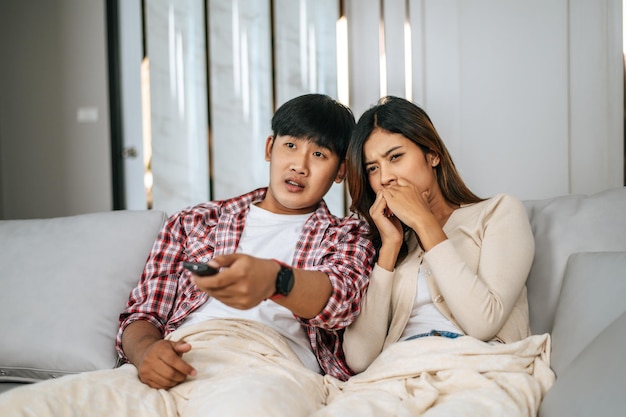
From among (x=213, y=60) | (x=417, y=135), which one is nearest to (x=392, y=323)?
(x=417, y=135)

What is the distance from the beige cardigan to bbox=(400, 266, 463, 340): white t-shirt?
20 millimetres

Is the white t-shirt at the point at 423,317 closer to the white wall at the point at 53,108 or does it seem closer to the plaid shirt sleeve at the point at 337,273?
the plaid shirt sleeve at the point at 337,273

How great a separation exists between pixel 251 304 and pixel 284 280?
10 centimetres

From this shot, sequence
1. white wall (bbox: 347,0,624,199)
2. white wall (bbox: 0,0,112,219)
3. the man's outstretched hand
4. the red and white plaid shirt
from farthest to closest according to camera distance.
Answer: white wall (bbox: 0,0,112,219) < white wall (bbox: 347,0,624,199) < the red and white plaid shirt < the man's outstretched hand

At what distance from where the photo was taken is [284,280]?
1093mm

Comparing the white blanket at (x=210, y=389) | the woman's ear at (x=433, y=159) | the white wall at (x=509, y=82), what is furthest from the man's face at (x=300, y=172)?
the white wall at (x=509, y=82)

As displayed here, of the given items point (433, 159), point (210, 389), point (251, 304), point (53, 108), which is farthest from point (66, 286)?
point (53, 108)

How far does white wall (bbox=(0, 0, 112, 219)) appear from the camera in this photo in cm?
372

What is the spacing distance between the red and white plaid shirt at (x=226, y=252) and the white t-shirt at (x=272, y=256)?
0.02m

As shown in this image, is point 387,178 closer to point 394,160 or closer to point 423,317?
point 394,160

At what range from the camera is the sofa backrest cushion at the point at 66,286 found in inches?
58.7

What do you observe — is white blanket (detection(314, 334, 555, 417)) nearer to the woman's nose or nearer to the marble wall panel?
the woman's nose

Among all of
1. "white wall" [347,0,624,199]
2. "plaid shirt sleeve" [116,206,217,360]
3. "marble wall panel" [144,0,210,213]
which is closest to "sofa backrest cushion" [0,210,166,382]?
"plaid shirt sleeve" [116,206,217,360]

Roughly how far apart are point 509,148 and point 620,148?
0.51 m
